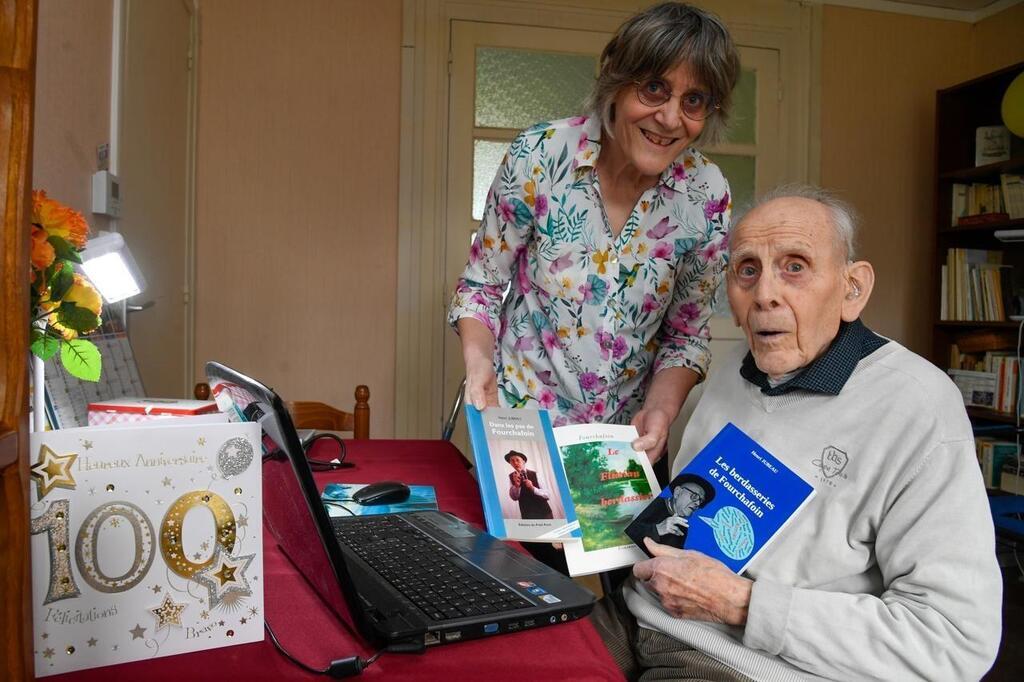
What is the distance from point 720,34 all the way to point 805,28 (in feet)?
10.2

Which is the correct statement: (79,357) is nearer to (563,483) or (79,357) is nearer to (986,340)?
(563,483)

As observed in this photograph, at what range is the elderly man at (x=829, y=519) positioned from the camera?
862 millimetres

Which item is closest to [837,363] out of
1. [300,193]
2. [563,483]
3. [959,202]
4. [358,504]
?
[563,483]

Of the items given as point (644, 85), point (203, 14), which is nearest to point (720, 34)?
point (644, 85)

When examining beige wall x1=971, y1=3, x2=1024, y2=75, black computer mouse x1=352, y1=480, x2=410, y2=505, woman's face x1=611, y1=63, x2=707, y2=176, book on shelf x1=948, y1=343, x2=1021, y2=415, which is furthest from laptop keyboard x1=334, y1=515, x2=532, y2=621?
beige wall x1=971, y1=3, x2=1024, y2=75

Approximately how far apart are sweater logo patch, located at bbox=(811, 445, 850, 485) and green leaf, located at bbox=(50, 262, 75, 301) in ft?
3.16

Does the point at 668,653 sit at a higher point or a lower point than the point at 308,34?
lower

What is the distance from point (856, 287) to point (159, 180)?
8.44 feet

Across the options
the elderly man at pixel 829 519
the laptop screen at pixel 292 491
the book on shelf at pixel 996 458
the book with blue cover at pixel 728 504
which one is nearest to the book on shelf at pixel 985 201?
the book on shelf at pixel 996 458

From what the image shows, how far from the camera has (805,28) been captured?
12.9 feet

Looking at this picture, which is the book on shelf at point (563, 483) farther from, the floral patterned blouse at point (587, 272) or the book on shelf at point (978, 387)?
the book on shelf at point (978, 387)

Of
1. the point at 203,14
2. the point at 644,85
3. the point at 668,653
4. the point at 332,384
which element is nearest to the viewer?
the point at 668,653

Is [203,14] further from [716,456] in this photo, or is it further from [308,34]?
[716,456]

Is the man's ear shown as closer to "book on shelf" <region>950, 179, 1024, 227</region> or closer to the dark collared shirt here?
the dark collared shirt
